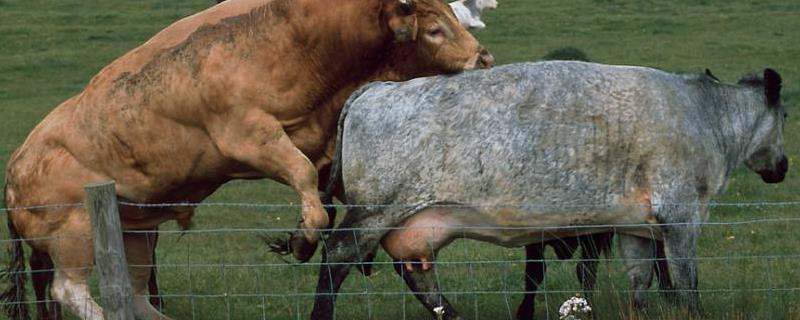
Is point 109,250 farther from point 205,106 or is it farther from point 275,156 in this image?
point 205,106

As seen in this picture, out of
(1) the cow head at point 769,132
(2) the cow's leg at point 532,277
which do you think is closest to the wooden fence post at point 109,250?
(2) the cow's leg at point 532,277

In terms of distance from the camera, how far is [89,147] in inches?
347

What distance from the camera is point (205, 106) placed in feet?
28.2

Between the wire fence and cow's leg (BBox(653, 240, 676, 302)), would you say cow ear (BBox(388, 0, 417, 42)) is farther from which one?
cow's leg (BBox(653, 240, 676, 302))

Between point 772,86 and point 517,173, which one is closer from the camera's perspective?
point 517,173

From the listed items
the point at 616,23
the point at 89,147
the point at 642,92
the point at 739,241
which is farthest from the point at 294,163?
the point at 616,23

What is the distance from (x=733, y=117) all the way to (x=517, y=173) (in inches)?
58.4

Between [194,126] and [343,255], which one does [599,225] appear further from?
[194,126]

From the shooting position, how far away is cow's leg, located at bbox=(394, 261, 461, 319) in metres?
8.30

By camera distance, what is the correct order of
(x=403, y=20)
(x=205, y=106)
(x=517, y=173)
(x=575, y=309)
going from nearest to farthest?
(x=575, y=309) < (x=517, y=173) < (x=205, y=106) < (x=403, y=20)

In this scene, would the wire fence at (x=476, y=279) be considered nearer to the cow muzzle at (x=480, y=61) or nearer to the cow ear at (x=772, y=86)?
the cow ear at (x=772, y=86)

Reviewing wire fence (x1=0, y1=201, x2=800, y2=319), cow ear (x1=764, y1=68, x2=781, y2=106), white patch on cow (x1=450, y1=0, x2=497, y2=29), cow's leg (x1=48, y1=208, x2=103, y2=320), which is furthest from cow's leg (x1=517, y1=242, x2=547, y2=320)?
cow's leg (x1=48, y1=208, x2=103, y2=320)

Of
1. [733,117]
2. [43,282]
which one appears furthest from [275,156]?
[733,117]

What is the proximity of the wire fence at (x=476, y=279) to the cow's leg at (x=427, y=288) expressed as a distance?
0.11 metres
